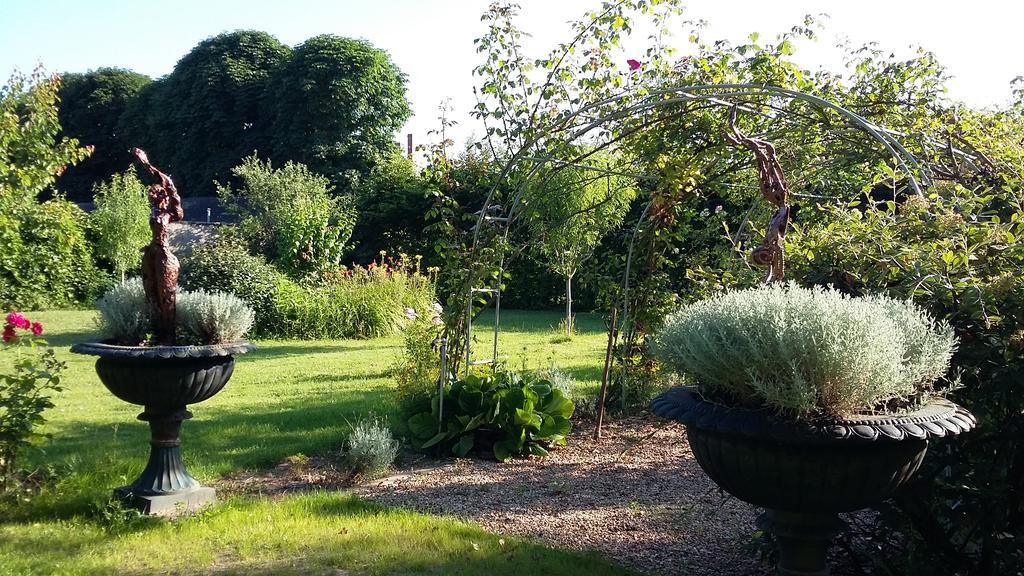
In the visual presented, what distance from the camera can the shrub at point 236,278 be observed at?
12500 millimetres

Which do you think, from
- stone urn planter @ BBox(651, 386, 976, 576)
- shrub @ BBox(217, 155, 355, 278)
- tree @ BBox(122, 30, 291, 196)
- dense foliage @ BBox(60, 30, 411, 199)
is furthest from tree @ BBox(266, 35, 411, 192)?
stone urn planter @ BBox(651, 386, 976, 576)

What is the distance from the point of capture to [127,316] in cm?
422

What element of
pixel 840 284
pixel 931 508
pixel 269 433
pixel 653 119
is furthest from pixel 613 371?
pixel 931 508

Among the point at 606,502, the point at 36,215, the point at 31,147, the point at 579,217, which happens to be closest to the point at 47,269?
the point at 36,215

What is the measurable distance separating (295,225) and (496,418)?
9798mm

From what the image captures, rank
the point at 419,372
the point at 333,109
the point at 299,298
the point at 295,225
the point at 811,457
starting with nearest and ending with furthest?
1. the point at 811,457
2. the point at 419,372
3. the point at 299,298
4. the point at 295,225
5. the point at 333,109

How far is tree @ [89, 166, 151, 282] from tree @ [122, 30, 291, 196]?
11.8m

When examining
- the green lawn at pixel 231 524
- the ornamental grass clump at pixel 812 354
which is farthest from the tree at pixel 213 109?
the ornamental grass clump at pixel 812 354

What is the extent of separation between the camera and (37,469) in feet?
14.6

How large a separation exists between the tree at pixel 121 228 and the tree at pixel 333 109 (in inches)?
366

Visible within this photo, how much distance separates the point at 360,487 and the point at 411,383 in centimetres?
139

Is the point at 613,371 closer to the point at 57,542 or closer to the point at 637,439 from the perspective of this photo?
the point at 637,439

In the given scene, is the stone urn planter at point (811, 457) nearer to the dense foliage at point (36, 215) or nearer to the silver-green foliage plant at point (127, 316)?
the silver-green foliage plant at point (127, 316)

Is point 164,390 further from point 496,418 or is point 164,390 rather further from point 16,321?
point 496,418
